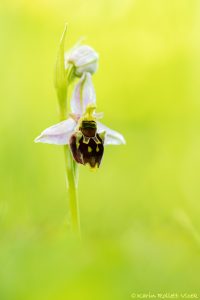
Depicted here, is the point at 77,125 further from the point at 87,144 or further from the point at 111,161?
the point at 111,161

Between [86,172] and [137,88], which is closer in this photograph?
[86,172]

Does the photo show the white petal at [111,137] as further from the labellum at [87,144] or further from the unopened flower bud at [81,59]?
the unopened flower bud at [81,59]

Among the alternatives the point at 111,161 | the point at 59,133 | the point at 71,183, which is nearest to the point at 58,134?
the point at 59,133

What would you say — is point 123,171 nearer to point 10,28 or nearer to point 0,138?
point 0,138

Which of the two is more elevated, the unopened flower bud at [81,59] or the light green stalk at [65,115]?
the unopened flower bud at [81,59]

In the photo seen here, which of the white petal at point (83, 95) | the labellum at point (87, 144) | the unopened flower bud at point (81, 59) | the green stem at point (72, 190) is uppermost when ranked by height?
the unopened flower bud at point (81, 59)

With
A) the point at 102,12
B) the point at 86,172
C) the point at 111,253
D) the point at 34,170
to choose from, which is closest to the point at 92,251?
the point at 111,253

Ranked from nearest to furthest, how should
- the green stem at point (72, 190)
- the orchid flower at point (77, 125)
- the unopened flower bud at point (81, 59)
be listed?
the green stem at point (72, 190), the orchid flower at point (77, 125), the unopened flower bud at point (81, 59)

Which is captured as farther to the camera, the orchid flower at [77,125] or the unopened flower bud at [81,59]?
the unopened flower bud at [81,59]

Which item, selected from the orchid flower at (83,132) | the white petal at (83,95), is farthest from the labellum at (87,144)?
the white petal at (83,95)
